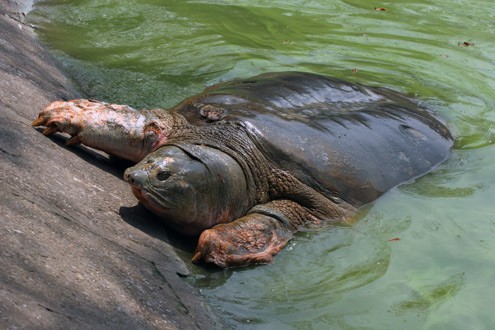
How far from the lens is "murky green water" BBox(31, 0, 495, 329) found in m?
4.38

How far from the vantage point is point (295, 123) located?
5.67 meters

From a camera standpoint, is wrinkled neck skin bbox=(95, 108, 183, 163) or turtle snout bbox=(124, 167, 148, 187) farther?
wrinkled neck skin bbox=(95, 108, 183, 163)

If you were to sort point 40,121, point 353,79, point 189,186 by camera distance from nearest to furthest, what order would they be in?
1. point 189,186
2. point 40,121
3. point 353,79

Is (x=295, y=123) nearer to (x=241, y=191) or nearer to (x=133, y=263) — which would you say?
(x=241, y=191)

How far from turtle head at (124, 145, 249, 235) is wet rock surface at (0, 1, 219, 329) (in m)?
0.17

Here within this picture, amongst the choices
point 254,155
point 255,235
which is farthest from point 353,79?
point 255,235

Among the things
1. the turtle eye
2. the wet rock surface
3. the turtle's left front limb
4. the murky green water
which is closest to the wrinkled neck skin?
the wet rock surface

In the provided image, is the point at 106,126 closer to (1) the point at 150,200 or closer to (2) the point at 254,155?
(1) the point at 150,200

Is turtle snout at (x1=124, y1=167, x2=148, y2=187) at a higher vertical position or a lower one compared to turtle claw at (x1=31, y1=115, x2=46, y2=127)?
lower

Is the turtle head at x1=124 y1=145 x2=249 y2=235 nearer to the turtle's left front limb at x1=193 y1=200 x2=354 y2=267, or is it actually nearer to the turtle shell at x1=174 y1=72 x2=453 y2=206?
the turtle's left front limb at x1=193 y1=200 x2=354 y2=267

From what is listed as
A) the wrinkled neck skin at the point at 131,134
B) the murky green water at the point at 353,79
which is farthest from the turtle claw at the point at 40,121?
the murky green water at the point at 353,79

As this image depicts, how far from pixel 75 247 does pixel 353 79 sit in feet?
15.7

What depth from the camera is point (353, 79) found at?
8125 millimetres

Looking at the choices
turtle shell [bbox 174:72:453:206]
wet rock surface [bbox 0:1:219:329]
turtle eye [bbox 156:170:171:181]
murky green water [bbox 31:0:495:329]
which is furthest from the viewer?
turtle shell [bbox 174:72:453:206]
